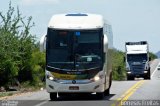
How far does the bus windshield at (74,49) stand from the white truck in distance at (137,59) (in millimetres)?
31447

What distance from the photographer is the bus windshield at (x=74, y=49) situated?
22656 mm

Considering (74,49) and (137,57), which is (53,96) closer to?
(74,49)

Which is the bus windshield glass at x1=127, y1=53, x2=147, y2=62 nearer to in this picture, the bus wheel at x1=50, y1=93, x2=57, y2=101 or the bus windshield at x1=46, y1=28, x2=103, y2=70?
the bus wheel at x1=50, y1=93, x2=57, y2=101

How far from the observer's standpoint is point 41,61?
159 feet

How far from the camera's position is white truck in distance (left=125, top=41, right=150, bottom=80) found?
5419 centimetres

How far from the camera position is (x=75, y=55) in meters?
Result: 22.7

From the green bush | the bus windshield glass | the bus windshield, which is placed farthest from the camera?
the bus windshield glass

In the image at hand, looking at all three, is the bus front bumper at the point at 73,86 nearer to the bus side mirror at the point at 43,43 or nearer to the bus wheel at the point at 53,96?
the bus wheel at the point at 53,96

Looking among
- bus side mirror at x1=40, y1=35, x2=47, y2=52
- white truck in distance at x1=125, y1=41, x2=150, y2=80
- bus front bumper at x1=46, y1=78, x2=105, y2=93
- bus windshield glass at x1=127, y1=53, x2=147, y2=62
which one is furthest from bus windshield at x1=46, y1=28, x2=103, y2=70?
bus windshield glass at x1=127, y1=53, x2=147, y2=62

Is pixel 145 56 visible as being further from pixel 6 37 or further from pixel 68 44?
pixel 68 44

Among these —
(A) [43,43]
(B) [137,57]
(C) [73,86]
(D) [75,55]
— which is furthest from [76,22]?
(B) [137,57]

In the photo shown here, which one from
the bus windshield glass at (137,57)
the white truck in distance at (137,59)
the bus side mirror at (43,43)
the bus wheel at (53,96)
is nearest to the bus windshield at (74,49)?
the bus side mirror at (43,43)

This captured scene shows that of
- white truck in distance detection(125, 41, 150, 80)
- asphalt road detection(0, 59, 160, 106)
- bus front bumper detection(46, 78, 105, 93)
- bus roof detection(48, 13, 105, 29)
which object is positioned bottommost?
white truck in distance detection(125, 41, 150, 80)

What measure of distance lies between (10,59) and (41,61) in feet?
31.9
